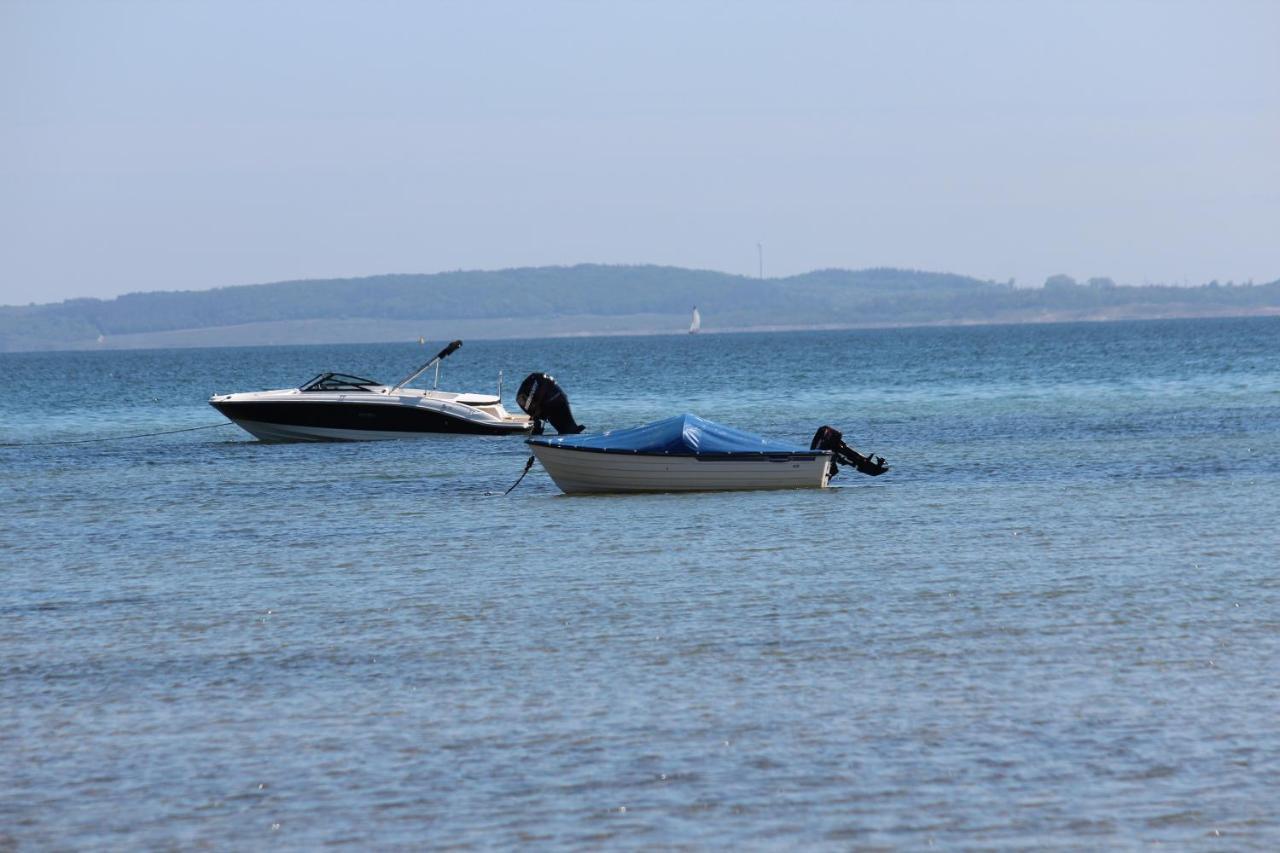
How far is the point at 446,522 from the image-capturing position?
28.3m

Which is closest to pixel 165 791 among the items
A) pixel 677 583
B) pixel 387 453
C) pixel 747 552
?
Result: pixel 677 583

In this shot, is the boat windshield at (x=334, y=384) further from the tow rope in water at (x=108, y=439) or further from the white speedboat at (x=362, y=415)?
the tow rope in water at (x=108, y=439)

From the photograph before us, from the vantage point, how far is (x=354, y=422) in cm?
4881

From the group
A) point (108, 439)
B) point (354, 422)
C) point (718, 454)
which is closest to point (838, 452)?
point (718, 454)

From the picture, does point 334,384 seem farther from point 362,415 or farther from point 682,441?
point 682,441

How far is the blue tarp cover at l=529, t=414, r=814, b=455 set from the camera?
31234mm

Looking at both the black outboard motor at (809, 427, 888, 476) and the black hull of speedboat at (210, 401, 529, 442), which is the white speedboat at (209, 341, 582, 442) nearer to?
the black hull of speedboat at (210, 401, 529, 442)

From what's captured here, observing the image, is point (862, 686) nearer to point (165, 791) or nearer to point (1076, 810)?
point (1076, 810)

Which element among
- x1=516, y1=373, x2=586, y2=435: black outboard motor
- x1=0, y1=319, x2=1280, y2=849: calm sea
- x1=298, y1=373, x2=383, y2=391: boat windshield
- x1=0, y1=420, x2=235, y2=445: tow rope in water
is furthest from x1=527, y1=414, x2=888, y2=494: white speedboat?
x1=0, y1=420, x2=235, y2=445: tow rope in water

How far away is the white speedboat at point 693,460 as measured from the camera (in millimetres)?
31188

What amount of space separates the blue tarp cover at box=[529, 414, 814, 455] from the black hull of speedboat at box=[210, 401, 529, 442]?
17.2m

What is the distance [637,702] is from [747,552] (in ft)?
30.2

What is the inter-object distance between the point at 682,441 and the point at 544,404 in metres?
10.5

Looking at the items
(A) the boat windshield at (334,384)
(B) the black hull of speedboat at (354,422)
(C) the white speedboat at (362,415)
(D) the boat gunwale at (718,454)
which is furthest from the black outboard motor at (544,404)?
(D) the boat gunwale at (718,454)
